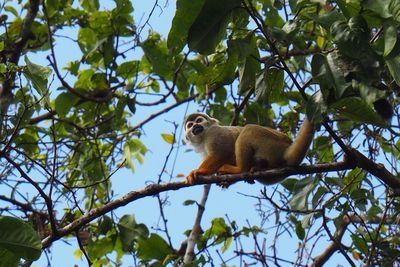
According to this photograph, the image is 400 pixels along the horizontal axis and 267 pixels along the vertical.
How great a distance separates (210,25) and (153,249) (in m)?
3.14

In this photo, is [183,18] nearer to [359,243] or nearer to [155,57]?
[359,243]

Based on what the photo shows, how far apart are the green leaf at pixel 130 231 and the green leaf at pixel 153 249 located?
0.33 feet

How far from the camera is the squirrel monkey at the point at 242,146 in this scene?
15.8 feet

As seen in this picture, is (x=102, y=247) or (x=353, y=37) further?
(x=102, y=247)

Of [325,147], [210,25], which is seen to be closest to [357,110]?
[210,25]

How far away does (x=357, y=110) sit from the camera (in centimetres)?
314

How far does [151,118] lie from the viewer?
7633 millimetres

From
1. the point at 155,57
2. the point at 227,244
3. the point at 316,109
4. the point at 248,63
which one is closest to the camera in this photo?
the point at 316,109

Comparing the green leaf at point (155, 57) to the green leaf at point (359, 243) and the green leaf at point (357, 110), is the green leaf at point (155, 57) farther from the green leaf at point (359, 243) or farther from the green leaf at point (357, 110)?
the green leaf at point (357, 110)

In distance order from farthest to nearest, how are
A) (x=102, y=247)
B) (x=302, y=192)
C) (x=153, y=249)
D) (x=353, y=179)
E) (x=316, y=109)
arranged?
(x=102, y=247)
(x=153, y=249)
(x=353, y=179)
(x=302, y=192)
(x=316, y=109)

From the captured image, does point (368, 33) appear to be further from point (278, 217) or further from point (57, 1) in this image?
point (57, 1)

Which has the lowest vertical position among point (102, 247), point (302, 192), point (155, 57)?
point (302, 192)

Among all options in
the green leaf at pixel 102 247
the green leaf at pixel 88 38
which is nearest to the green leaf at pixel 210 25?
the green leaf at pixel 102 247

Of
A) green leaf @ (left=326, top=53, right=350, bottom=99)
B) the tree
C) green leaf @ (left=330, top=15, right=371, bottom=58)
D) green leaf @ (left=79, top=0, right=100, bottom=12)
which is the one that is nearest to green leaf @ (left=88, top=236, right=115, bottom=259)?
the tree
